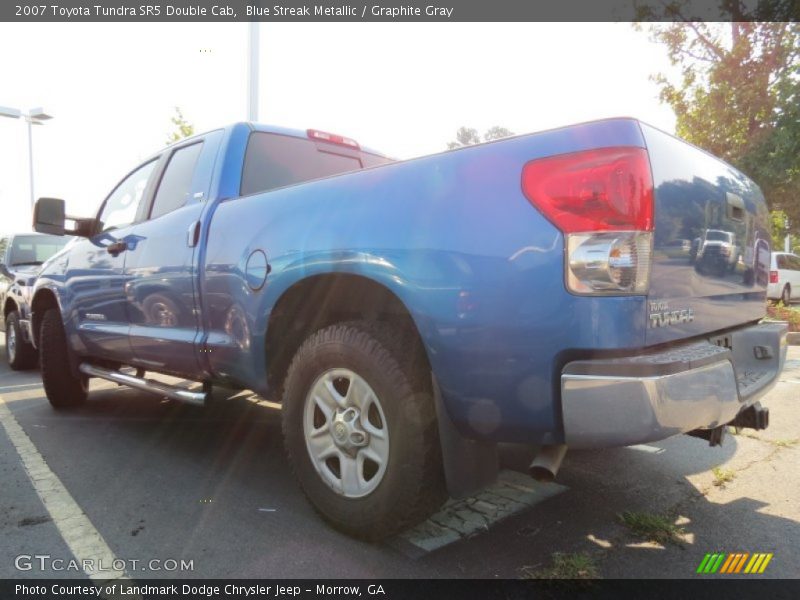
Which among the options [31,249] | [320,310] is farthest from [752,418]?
[31,249]

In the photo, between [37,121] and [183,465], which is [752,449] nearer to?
[183,465]

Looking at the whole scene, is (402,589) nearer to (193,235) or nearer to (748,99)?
(193,235)

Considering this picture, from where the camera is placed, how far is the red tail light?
172 cm

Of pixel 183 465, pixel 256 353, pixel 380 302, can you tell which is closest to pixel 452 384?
pixel 380 302

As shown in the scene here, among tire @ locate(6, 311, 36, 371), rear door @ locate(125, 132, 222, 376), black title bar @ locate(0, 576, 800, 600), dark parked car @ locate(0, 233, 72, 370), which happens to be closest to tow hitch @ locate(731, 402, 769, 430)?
black title bar @ locate(0, 576, 800, 600)

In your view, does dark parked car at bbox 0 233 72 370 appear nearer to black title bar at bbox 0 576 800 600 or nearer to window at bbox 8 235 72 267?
window at bbox 8 235 72 267

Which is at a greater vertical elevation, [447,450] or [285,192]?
[285,192]

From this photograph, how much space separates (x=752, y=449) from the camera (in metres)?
3.46

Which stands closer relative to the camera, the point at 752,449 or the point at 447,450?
the point at 447,450

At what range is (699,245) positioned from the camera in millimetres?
2080

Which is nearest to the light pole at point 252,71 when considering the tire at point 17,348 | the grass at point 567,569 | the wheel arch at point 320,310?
the tire at point 17,348

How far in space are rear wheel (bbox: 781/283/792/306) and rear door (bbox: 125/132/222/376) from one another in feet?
56.9

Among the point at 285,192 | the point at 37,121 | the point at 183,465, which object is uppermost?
the point at 37,121

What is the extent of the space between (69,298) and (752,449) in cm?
498
